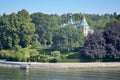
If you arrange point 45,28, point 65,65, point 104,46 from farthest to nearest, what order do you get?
point 45,28 → point 104,46 → point 65,65

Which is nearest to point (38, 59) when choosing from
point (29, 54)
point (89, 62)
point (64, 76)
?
point (29, 54)

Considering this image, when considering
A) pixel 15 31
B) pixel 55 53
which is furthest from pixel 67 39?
pixel 15 31

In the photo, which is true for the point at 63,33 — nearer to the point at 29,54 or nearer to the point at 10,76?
the point at 29,54

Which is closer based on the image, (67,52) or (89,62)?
(89,62)

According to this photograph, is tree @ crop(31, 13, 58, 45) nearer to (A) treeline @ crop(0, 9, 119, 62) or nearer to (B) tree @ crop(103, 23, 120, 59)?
(A) treeline @ crop(0, 9, 119, 62)

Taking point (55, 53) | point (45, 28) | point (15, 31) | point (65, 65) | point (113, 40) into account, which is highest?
point (45, 28)

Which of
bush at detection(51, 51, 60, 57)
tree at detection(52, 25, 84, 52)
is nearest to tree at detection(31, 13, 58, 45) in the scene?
tree at detection(52, 25, 84, 52)

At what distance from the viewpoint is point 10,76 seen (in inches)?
2336

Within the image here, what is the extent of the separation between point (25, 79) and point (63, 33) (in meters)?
42.4

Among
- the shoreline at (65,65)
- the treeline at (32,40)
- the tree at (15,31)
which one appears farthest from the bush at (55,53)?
the tree at (15,31)

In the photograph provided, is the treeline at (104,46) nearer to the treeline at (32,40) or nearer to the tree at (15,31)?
the treeline at (32,40)

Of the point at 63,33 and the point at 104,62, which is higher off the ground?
the point at 63,33

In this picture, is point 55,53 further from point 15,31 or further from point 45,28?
point 45,28

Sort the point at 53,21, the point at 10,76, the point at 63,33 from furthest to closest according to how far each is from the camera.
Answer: the point at 53,21, the point at 63,33, the point at 10,76
